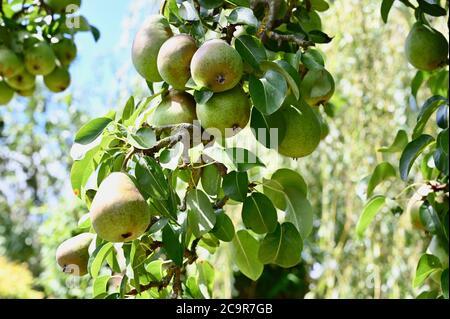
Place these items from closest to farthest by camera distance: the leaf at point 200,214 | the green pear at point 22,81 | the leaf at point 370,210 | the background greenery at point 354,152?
the leaf at point 200,214 < the leaf at point 370,210 < the green pear at point 22,81 < the background greenery at point 354,152

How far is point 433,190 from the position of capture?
39.6 inches

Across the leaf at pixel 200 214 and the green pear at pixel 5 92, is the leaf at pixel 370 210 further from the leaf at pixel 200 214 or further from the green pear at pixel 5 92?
the green pear at pixel 5 92

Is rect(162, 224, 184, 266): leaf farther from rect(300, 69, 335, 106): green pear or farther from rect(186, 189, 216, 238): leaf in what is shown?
rect(300, 69, 335, 106): green pear

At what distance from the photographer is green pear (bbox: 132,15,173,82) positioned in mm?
799

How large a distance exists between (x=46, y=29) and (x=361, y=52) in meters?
1.07

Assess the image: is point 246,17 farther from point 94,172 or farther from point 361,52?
point 361,52

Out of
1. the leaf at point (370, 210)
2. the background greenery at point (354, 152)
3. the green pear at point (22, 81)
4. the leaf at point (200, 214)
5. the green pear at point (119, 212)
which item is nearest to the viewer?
the green pear at point (119, 212)

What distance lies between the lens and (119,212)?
669mm

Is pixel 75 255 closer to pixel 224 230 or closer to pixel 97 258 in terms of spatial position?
pixel 97 258

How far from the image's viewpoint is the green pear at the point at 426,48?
97 centimetres

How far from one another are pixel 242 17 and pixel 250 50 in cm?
4

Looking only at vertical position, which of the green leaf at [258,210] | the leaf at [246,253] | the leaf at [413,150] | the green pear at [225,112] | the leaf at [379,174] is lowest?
the leaf at [379,174]

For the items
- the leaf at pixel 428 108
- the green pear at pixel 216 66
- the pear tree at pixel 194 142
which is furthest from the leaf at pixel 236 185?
Result: the leaf at pixel 428 108

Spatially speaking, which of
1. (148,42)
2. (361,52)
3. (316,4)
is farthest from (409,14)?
(148,42)
